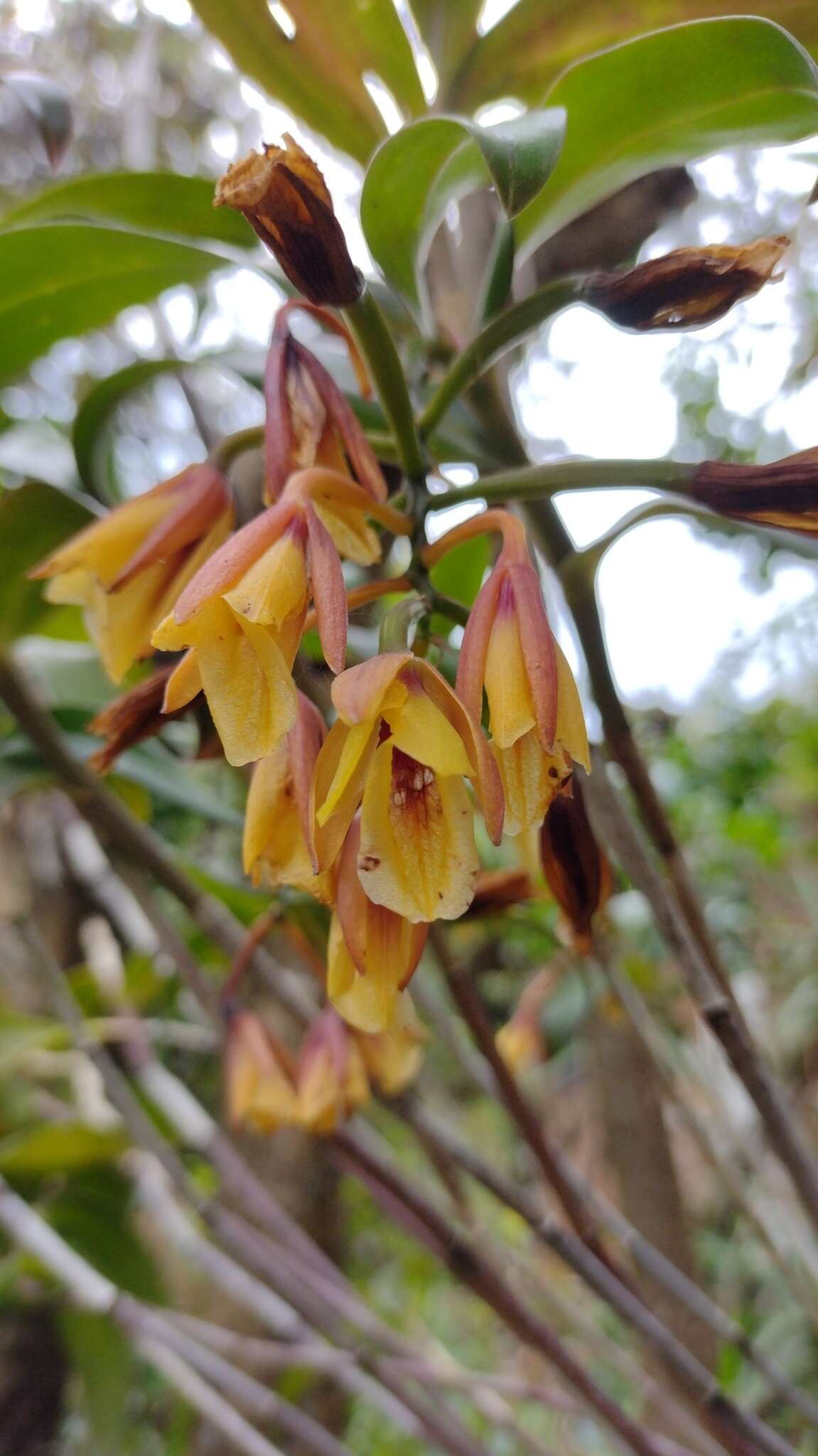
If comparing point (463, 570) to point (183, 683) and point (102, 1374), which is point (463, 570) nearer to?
point (183, 683)

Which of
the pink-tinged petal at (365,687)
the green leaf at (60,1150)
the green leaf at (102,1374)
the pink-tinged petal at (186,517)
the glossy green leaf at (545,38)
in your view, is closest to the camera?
the pink-tinged petal at (365,687)

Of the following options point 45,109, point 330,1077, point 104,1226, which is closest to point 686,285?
point 45,109

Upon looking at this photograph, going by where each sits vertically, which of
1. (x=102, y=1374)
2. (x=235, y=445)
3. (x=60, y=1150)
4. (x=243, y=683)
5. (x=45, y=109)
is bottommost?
(x=102, y=1374)

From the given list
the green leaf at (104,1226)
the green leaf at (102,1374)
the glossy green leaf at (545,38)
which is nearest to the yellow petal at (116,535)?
the glossy green leaf at (545,38)

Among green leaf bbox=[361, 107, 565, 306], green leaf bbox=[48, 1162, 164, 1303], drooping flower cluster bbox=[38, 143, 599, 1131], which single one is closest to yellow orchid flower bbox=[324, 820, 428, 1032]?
drooping flower cluster bbox=[38, 143, 599, 1131]

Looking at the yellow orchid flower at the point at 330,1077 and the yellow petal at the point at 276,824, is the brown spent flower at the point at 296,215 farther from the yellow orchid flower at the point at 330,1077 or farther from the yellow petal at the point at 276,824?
the yellow orchid flower at the point at 330,1077

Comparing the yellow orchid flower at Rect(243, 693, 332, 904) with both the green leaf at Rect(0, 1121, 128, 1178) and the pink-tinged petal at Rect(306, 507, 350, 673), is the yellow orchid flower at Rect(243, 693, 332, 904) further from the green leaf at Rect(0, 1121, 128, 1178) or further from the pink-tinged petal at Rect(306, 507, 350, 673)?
the green leaf at Rect(0, 1121, 128, 1178)
